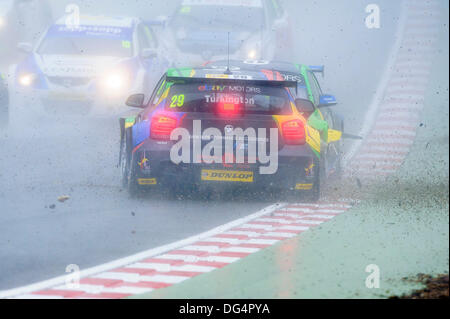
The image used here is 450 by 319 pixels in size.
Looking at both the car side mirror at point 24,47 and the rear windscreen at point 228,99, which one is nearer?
the rear windscreen at point 228,99

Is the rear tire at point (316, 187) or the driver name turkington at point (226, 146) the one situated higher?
the driver name turkington at point (226, 146)

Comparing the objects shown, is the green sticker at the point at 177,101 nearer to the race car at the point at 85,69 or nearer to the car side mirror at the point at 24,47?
the race car at the point at 85,69

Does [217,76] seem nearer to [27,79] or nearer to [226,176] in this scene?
[226,176]

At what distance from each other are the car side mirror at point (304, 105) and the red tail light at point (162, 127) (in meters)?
1.46

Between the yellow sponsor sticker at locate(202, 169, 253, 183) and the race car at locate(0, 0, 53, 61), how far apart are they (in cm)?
1684

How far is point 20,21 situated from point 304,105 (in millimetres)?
18276

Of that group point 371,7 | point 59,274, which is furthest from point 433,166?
point 371,7

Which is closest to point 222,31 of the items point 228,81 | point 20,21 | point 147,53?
point 147,53

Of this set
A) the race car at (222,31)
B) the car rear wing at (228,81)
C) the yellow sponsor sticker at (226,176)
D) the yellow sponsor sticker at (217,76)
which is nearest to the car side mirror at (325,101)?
the car rear wing at (228,81)

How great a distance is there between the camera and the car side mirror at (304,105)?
40.9 feet

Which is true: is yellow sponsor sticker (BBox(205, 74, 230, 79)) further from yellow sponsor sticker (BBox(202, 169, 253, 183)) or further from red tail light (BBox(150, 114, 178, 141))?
yellow sponsor sticker (BBox(202, 169, 253, 183))

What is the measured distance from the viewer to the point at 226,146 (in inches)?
470

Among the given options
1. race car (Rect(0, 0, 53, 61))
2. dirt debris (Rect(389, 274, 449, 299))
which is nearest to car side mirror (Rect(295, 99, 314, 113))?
dirt debris (Rect(389, 274, 449, 299))

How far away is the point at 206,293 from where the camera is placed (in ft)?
24.9
